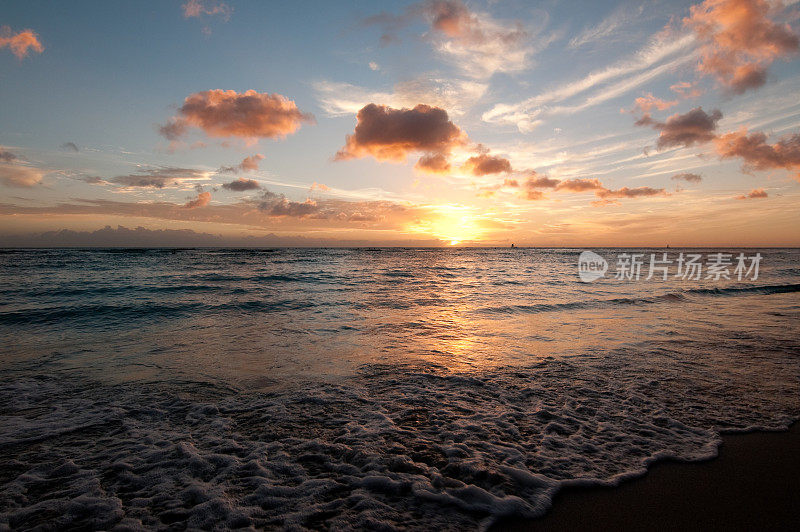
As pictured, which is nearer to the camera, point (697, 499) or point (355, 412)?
point (697, 499)

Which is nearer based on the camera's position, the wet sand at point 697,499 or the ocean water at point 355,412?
the wet sand at point 697,499

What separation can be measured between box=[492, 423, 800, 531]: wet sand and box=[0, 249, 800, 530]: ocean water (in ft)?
0.53

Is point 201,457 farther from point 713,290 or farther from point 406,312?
point 713,290

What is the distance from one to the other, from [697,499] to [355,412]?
3.76 metres

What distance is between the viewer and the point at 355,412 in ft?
16.2

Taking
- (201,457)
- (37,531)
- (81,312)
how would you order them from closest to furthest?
(37,531) → (201,457) → (81,312)

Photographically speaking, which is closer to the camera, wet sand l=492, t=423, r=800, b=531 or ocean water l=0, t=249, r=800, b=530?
wet sand l=492, t=423, r=800, b=531

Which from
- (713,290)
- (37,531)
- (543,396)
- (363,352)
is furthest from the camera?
(713,290)

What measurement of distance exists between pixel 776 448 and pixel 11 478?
809cm

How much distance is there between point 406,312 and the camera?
516 inches

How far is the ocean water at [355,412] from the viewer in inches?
126

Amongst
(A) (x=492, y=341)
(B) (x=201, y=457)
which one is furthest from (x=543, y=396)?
(B) (x=201, y=457)

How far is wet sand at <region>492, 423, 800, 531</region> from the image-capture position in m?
2.89

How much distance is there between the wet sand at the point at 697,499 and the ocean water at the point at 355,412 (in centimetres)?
16
